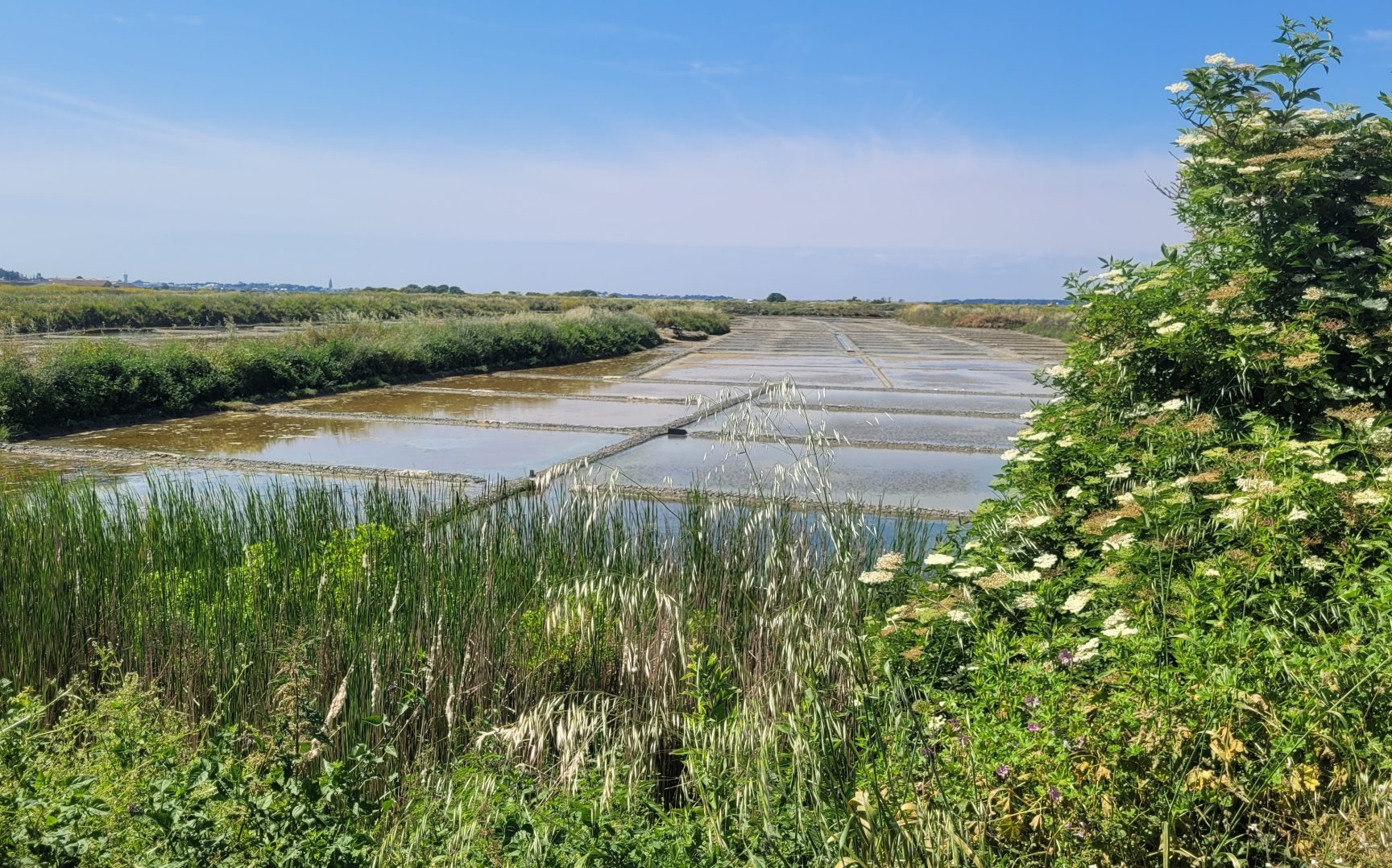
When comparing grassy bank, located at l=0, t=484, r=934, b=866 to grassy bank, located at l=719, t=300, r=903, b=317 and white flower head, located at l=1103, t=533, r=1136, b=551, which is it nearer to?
white flower head, located at l=1103, t=533, r=1136, b=551

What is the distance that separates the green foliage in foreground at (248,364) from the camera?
10.4 meters

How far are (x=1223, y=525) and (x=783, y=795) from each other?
152cm

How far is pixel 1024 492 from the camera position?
362cm

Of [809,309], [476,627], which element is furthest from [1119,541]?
[809,309]

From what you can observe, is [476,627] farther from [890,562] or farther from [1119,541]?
[1119,541]

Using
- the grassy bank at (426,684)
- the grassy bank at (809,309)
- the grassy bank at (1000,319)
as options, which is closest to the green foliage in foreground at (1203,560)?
the grassy bank at (426,684)

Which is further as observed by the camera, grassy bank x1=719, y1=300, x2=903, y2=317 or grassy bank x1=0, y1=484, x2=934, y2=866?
grassy bank x1=719, y1=300, x2=903, y2=317

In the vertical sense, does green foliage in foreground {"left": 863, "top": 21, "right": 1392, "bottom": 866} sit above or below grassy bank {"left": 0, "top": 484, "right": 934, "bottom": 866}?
above

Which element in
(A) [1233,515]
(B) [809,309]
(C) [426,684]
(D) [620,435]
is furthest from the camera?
(B) [809,309]

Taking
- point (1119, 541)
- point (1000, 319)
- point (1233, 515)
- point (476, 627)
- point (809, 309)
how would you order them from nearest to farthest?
point (1233, 515)
point (1119, 541)
point (476, 627)
point (1000, 319)
point (809, 309)

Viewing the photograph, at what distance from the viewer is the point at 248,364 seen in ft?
42.9

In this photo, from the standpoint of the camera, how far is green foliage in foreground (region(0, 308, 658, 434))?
34.0ft

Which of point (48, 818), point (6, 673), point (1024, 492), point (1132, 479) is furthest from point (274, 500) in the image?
point (1132, 479)

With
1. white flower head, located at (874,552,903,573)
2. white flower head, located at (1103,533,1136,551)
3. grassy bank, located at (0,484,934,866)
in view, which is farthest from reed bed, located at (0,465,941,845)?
white flower head, located at (1103,533,1136,551)
